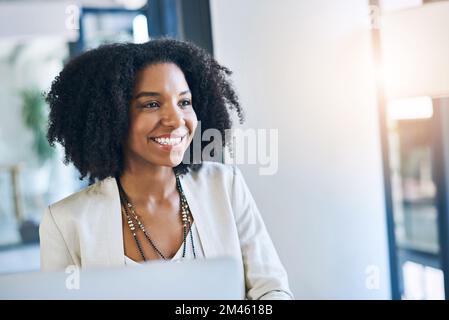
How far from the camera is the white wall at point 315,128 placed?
4.29 ft

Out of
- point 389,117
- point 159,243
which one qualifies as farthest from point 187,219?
point 389,117

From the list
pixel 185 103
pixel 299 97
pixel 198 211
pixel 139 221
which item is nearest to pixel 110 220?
pixel 139 221

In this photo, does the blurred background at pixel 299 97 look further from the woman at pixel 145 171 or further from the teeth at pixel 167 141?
the teeth at pixel 167 141

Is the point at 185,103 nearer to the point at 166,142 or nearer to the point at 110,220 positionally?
the point at 166,142

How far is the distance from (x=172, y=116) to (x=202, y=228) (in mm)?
248

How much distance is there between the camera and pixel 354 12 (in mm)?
1369

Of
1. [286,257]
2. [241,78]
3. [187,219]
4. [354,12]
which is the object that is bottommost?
[286,257]

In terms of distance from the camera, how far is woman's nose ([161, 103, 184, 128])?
115 centimetres

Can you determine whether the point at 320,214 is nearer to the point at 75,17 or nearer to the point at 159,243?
the point at 159,243

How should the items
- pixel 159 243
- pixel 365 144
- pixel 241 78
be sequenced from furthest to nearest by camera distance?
pixel 365 144, pixel 241 78, pixel 159 243

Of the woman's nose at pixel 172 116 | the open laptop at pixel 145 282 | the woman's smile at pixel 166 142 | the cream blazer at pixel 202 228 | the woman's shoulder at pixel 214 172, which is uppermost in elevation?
the woman's nose at pixel 172 116

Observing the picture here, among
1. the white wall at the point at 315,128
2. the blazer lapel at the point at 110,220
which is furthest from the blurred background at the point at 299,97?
the blazer lapel at the point at 110,220

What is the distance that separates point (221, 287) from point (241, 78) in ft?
1.70

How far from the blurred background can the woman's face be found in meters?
0.13
